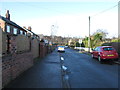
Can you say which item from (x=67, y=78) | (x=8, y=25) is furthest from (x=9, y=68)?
(x=8, y=25)

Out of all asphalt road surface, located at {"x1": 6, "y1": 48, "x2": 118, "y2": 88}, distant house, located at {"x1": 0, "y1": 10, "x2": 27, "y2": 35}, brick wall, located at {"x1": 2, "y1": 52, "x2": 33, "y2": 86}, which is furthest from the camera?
distant house, located at {"x1": 0, "y1": 10, "x2": 27, "y2": 35}

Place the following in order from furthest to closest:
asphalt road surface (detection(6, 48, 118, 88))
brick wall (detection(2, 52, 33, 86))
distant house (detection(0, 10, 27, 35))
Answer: distant house (detection(0, 10, 27, 35)) → asphalt road surface (detection(6, 48, 118, 88)) → brick wall (detection(2, 52, 33, 86))

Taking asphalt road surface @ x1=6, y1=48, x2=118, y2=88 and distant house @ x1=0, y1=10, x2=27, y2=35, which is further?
distant house @ x1=0, y1=10, x2=27, y2=35

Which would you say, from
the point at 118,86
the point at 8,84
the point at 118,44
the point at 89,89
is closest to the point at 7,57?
the point at 8,84

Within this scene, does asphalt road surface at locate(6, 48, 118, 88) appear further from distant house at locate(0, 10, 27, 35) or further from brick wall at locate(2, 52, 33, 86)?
distant house at locate(0, 10, 27, 35)

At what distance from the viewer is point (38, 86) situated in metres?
5.37

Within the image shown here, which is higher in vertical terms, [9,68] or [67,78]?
[9,68]

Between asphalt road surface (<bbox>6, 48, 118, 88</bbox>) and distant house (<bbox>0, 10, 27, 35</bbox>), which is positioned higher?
distant house (<bbox>0, 10, 27, 35</bbox>)

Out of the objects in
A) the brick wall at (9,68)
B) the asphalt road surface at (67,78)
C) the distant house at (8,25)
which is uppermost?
the distant house at (8,25)

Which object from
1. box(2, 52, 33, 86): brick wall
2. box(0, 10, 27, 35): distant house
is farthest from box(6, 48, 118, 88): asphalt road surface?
box(0, 10, 27, 35): distant house

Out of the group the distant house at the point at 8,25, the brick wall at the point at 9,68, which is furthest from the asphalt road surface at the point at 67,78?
the distant house at the point at 8,25

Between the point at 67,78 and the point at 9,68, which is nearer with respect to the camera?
the point at 9,68

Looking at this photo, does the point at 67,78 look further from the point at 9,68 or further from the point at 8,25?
the point at 8,25

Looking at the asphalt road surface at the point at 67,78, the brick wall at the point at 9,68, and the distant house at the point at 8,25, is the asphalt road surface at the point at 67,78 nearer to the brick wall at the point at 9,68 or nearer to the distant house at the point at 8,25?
the brick wall at the point at 9,68
